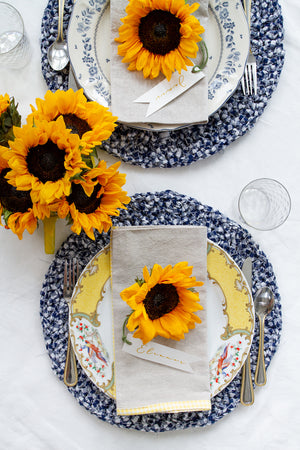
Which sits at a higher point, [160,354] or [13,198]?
[13,198]

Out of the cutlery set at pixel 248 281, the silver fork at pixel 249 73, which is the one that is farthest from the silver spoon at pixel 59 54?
the silver fork at pixel 249 73

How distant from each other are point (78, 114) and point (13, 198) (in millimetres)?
154

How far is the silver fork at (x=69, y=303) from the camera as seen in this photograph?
82 centimetres

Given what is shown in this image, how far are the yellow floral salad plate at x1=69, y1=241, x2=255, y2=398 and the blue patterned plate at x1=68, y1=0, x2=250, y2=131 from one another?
0.26 meters

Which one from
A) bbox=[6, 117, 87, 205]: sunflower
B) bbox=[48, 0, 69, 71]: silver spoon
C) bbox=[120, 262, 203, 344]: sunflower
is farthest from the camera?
bbox=[48, 0, 69, 71]: silver spoon

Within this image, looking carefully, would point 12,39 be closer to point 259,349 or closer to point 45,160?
point 45,160

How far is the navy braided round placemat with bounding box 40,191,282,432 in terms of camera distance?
0.83m

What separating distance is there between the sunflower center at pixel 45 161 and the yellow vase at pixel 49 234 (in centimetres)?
15

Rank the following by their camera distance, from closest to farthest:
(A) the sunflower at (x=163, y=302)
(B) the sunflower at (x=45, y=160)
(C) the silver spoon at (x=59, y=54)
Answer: (B) the sunflower at (x=45, y=160) < (A) the sunflower at (x=163, y=302) < (C) the silver spoon at (x=59, y=54)

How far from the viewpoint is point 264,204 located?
0.87 meters

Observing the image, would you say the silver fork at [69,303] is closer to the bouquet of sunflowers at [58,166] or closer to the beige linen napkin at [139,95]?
the bouquet of sunflowers at [58,166]

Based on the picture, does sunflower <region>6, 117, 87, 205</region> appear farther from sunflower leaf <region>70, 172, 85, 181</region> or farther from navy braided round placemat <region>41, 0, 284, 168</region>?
navy braided round placemat <region>41, 0, 284, 168</region>

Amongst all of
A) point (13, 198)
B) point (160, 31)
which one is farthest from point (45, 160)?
point (160, 31)

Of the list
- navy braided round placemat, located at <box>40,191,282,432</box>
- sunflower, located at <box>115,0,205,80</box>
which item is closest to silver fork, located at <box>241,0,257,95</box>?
sunflower, located at <box>115,0,205,80</box>
